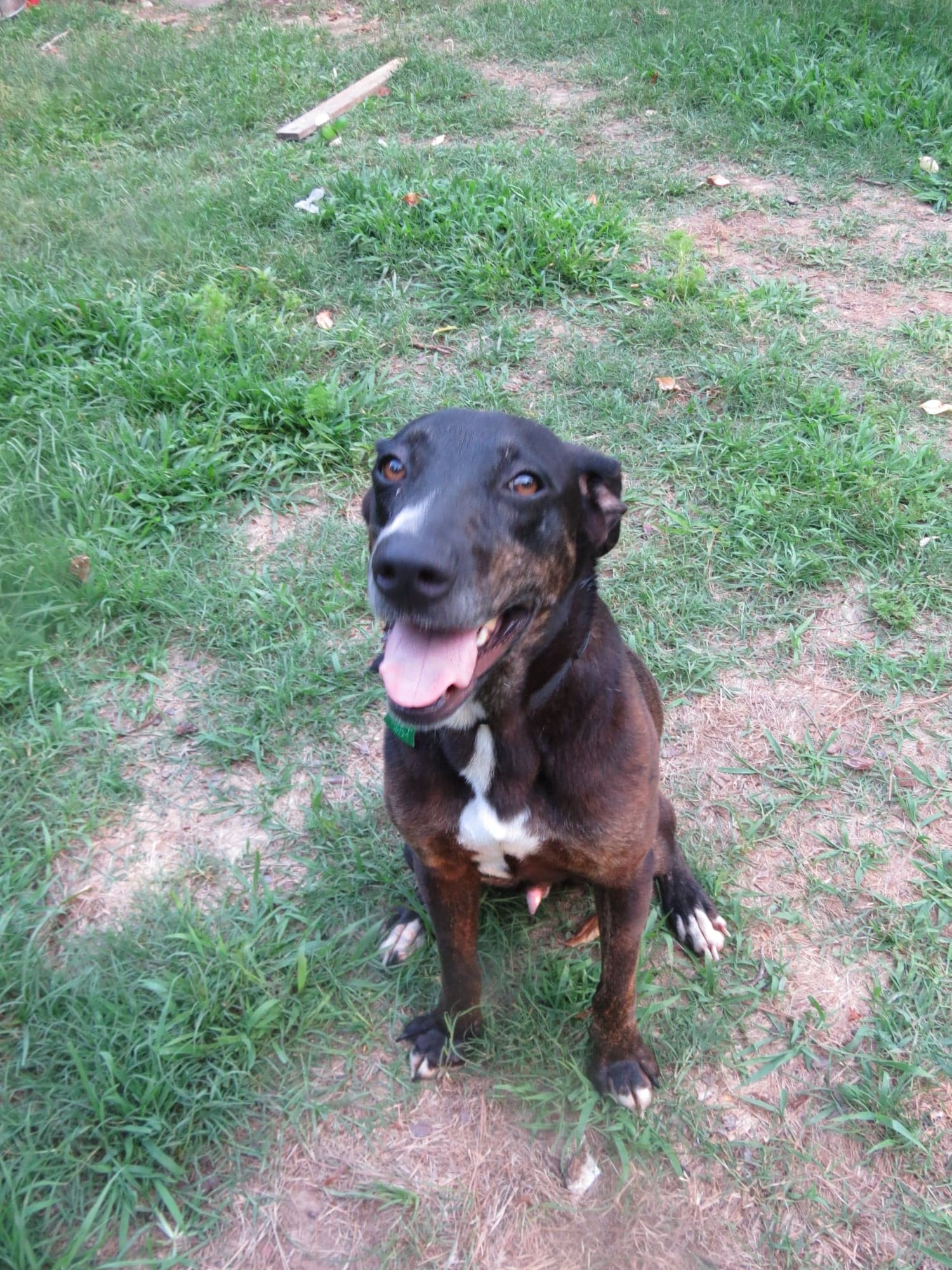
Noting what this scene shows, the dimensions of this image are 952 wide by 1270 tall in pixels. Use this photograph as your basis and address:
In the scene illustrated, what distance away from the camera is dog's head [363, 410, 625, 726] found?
177 cm

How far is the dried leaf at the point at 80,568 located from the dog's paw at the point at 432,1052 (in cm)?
225

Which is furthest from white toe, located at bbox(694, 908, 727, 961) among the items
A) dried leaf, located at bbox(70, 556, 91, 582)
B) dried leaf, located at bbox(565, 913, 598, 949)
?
dried leaf, located at bbox(70, 556, 91, 582)

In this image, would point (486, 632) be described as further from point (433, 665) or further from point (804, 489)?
point (804, 489)

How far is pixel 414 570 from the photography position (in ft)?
5.68

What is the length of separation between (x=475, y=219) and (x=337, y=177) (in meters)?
1.15

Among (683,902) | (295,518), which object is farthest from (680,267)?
(683,902)

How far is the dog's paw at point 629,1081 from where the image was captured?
92.4 inches

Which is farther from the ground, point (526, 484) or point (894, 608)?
point (526, 484)

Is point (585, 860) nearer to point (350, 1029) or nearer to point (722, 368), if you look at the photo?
point (350, 1029)

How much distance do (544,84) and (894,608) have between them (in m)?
5.99

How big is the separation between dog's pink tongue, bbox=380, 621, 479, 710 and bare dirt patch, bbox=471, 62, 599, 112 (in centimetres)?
661

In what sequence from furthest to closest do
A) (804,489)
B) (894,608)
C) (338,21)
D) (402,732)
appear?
(338,21) → (804,489) → (894,608) → (402,732)

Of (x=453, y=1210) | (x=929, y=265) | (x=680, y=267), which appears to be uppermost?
(x=680, y=267)

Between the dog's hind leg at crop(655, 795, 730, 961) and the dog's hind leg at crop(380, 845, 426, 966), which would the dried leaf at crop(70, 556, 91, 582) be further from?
the dog's hind leg at crop(655, 795, 730, 961)
